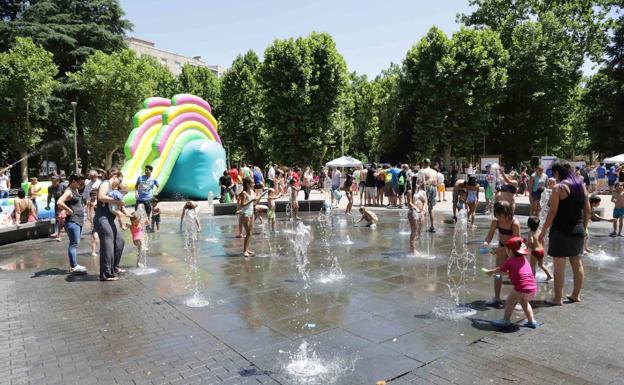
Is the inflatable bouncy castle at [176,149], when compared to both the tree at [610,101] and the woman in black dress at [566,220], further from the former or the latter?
the tree at [610,101]

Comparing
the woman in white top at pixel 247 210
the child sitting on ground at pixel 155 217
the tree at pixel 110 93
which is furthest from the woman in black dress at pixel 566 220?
the tree at pixel 110 93

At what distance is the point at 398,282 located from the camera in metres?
6.87

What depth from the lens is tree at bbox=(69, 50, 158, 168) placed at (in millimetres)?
31266

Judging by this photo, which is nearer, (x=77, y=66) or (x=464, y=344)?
(x=464, y=344)

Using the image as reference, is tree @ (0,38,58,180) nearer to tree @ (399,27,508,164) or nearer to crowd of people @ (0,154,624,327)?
crowd of people @ (0,154,624,327)

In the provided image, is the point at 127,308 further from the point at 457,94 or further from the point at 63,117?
the point at 63,117

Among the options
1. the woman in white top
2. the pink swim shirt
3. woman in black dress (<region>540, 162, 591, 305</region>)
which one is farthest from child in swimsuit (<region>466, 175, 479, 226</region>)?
the pink swim shirt

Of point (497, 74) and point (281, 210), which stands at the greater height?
point (497, 74)

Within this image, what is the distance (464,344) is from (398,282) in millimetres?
2395

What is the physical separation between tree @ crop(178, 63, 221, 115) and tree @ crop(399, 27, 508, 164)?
2204cm

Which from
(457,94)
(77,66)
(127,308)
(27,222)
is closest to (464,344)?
(127,308)

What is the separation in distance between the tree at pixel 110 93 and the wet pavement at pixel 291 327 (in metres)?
25.9

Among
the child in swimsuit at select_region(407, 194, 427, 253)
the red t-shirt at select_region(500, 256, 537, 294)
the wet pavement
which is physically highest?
the child in swimsuit at select_region(407, 194, 427, 253)

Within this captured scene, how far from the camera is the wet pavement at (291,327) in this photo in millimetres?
3971
